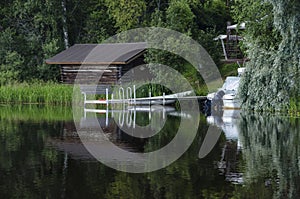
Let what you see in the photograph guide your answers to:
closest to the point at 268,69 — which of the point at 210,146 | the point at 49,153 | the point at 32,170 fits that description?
the point at 210,146

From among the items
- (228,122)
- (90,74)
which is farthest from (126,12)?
(228,122)

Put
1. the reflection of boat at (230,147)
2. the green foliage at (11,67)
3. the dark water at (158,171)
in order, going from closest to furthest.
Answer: the dark water at (158,171), the reflection of boat at (230,147), the green foliage at (11,67)

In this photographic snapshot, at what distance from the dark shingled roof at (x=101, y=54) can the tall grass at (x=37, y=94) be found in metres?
2.93

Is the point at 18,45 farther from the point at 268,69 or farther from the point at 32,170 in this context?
the point at 32,170

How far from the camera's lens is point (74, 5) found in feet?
175

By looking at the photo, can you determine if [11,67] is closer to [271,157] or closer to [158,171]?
[271,157]

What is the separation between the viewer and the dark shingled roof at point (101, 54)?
1635 inches

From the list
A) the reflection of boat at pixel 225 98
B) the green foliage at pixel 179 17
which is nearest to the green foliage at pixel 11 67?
the green foliage at pixel 179 17

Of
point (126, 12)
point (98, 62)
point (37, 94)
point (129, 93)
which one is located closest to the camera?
point (129, 93)

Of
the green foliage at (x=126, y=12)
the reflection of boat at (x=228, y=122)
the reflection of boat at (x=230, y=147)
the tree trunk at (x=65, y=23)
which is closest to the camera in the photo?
the reflection of boat at (x=230, y=147)

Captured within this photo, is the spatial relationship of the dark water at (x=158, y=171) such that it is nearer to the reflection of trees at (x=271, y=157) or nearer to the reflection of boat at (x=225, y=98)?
the reflection of trees at (x=271, y=157)

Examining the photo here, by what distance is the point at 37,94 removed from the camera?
40.3 metres

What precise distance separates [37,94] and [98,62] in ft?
15.1

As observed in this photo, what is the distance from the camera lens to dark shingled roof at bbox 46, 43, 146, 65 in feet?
136
